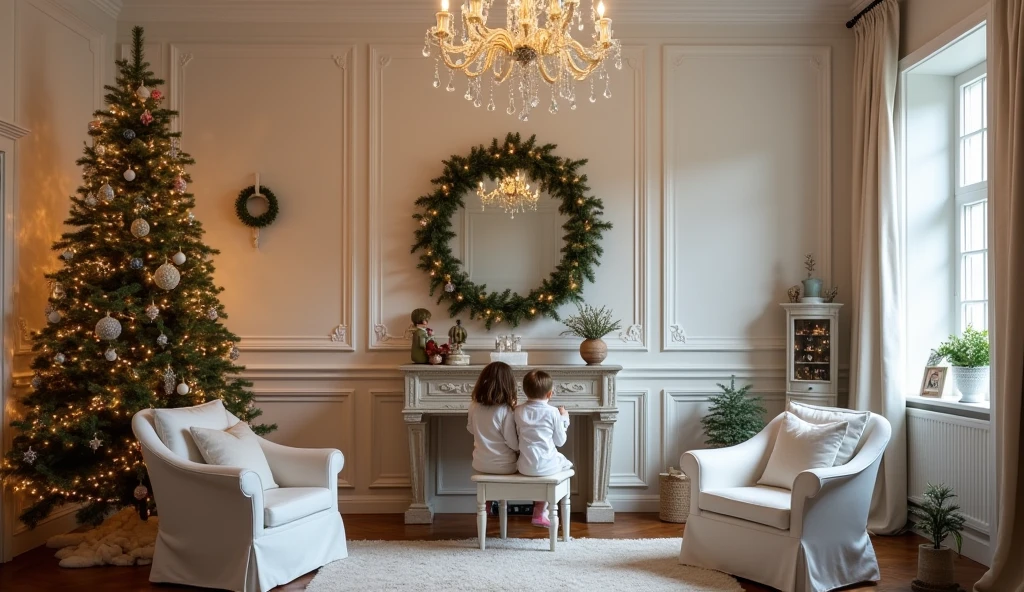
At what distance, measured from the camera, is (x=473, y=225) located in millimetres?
6078

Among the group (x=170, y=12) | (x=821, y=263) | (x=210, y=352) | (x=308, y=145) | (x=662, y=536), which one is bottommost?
(x=662, y=536)

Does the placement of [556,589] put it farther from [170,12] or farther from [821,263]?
[170,12]

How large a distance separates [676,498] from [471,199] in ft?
8.32

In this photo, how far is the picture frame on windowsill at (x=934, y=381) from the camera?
5172 mm

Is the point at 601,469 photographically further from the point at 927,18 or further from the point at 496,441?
the point at 927,18

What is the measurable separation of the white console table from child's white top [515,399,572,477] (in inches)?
33.4

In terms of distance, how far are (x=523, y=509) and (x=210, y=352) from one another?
2.31 meters

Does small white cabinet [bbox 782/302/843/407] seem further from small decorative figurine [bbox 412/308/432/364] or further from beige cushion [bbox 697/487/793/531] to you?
small decorative figurine [bbox 412/308/432/364]

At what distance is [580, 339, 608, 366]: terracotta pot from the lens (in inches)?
225

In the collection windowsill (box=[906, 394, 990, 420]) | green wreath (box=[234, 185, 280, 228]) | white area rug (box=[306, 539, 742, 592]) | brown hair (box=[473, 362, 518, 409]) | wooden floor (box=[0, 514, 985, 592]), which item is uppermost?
green wreath (box=[234, 185, 280, 228])

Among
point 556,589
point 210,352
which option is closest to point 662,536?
point 556,589

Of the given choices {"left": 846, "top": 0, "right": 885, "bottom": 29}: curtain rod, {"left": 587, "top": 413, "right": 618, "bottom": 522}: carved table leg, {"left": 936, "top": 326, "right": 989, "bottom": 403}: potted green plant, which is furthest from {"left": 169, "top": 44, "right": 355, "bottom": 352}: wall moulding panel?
{"left": 936, "top": 326, "right": 989, "bottom": 403}: potted green plant

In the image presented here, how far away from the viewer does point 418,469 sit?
564cm

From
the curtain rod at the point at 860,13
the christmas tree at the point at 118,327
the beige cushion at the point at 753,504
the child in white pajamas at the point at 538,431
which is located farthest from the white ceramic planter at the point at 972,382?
the christmas tree at the point at 118,327
